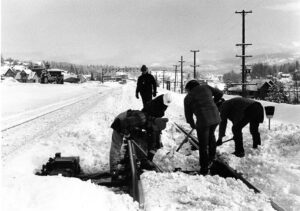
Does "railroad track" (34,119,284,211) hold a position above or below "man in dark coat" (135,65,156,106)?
below

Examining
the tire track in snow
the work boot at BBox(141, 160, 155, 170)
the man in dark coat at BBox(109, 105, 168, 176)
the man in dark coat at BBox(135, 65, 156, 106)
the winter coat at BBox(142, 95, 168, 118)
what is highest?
the man in dark coat at BBox(135, 65, 156, 106)

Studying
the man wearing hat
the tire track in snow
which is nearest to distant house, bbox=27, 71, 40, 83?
the tire track in snow

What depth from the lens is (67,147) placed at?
9648 millimetres

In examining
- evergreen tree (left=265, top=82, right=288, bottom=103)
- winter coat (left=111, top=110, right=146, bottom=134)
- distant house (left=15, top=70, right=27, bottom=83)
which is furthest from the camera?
distant house (left=15, top=70, right=27, bottom=83)

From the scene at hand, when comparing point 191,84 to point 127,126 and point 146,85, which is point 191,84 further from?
point 146,85

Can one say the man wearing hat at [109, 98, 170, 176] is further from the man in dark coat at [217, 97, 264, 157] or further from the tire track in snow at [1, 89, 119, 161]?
the tire track in snow at [1, 89, 119, 161]

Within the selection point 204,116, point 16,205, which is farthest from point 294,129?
point 16,205

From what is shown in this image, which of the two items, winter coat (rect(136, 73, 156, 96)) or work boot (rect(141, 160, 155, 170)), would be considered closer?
work boot (rect(141, 160, 155, 170))

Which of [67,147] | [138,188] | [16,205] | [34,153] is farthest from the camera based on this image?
[67,147]

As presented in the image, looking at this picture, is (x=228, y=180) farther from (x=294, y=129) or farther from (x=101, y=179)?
(x=294, y=129)

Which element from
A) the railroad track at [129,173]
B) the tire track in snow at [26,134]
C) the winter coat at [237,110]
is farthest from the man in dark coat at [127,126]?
the tire track in snow at [26,134]

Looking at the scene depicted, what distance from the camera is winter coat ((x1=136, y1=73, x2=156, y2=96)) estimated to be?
1432 cm

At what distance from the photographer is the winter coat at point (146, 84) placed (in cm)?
1432

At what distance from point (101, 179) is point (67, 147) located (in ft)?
9.17
